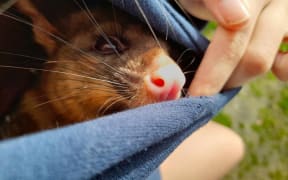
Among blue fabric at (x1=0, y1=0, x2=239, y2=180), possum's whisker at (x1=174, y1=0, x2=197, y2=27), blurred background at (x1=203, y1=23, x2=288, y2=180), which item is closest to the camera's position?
blue fabric at (x1=0, y1=0, x2=239, y2=180)

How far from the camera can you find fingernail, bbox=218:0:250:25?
59 centimetres

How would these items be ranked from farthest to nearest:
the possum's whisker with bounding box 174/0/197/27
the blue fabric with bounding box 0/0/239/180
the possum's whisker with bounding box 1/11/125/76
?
1. the possum's whisker with bounding box 174/0/197/27
2. the possum's whisker with bounding box 1/11/125/76
3. the blue fabric with bounding box 0/0/239/180

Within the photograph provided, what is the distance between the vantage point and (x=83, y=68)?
1.90ft

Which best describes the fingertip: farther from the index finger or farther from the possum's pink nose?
the possum's pink nose

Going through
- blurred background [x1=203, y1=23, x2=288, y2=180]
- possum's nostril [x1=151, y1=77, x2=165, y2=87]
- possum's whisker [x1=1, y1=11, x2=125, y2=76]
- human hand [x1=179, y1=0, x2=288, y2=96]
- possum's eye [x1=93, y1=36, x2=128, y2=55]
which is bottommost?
blurred background [x1=203, y1=23, x2=288, y2=180]

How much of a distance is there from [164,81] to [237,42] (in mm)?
125

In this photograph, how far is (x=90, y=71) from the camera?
584 mm

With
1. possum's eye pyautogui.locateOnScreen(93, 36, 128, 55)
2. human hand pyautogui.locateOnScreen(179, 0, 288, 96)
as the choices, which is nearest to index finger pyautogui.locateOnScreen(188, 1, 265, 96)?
human hand pyautogui.locateOnScreen(179, 0, 288, 96)

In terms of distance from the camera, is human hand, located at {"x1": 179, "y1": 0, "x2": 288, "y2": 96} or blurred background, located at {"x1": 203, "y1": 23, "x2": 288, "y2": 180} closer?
human hand, located at {"x1": 179, "y1": 0, "x2": 288, "y2": 96}

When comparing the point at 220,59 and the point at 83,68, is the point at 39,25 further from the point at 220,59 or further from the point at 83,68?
the point at 220,59

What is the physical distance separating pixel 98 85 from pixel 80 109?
42mm

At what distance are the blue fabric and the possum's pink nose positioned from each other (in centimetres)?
2

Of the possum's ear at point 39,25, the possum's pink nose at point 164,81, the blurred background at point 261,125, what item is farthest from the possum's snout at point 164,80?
the blurred background at point 261,125

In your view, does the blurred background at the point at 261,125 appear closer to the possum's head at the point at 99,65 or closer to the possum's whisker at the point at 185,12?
the possum's whisker at the point at 185,12
